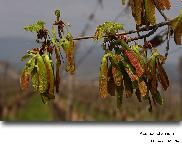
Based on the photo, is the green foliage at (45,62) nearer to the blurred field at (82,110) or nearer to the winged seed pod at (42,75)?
the winged seed pod at (42,75)

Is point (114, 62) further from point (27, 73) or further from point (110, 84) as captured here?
point (27, 73)

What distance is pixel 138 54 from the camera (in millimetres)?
1729

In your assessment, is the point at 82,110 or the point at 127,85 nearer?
the point at 127,85

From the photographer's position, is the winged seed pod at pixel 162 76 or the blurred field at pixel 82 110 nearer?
the winged seed pod at pixel 162 76

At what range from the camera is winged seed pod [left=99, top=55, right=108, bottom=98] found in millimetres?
1680

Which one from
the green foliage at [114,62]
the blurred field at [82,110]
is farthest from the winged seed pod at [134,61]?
the blurred field at [82,110]

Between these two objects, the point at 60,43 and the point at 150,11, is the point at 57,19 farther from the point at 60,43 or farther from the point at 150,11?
the point at 150,11

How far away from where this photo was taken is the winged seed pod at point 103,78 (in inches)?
66.2

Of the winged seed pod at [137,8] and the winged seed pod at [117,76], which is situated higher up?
the winged seed pod at [137,8]

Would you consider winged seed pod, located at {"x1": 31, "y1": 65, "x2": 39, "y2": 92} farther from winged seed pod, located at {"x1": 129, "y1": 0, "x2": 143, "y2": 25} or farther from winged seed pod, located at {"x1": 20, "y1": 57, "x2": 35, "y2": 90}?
winged seed pod, located at {"x1": 129, "y1": 0, "x2": 143, "y2": 25}

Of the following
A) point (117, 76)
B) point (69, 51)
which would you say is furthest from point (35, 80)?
point (117, 76)

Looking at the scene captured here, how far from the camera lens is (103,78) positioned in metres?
1.69

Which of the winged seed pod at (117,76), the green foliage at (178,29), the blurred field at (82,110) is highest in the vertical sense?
the blurred field at (82,110)
